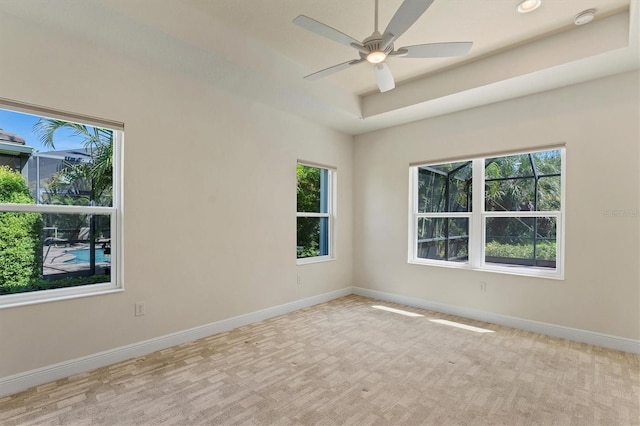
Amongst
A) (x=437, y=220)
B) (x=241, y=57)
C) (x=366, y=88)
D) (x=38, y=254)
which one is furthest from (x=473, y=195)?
(x=38, y=254)

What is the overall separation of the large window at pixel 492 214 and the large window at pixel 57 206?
375 centimetres

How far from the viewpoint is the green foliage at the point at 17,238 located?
2322 mm

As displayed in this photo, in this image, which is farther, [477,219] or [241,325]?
[477,219]

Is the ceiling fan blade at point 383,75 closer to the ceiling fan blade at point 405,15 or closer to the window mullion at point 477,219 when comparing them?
the ceiling fan blade at point 405,15

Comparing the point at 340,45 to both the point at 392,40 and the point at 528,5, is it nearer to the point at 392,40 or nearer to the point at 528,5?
the point at 392,40

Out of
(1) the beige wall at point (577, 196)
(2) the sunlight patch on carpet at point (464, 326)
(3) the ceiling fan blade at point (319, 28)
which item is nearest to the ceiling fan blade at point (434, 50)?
(3) the ceiling fan blade at point (319, 28)

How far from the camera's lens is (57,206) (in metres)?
2.54

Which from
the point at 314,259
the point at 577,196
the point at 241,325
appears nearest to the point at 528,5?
the point at 577,196

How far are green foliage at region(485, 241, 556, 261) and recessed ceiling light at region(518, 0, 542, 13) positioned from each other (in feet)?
7.87

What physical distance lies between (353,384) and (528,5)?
10.8ft

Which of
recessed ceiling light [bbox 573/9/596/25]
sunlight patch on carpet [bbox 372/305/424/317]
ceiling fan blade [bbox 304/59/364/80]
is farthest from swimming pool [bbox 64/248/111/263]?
recessed ceiling light [bbox 573/9/596/25]

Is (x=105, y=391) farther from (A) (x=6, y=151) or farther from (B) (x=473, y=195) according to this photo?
(B) (x=473, y=195)

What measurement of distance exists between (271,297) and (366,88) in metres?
2.97

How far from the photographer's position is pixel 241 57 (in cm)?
295
